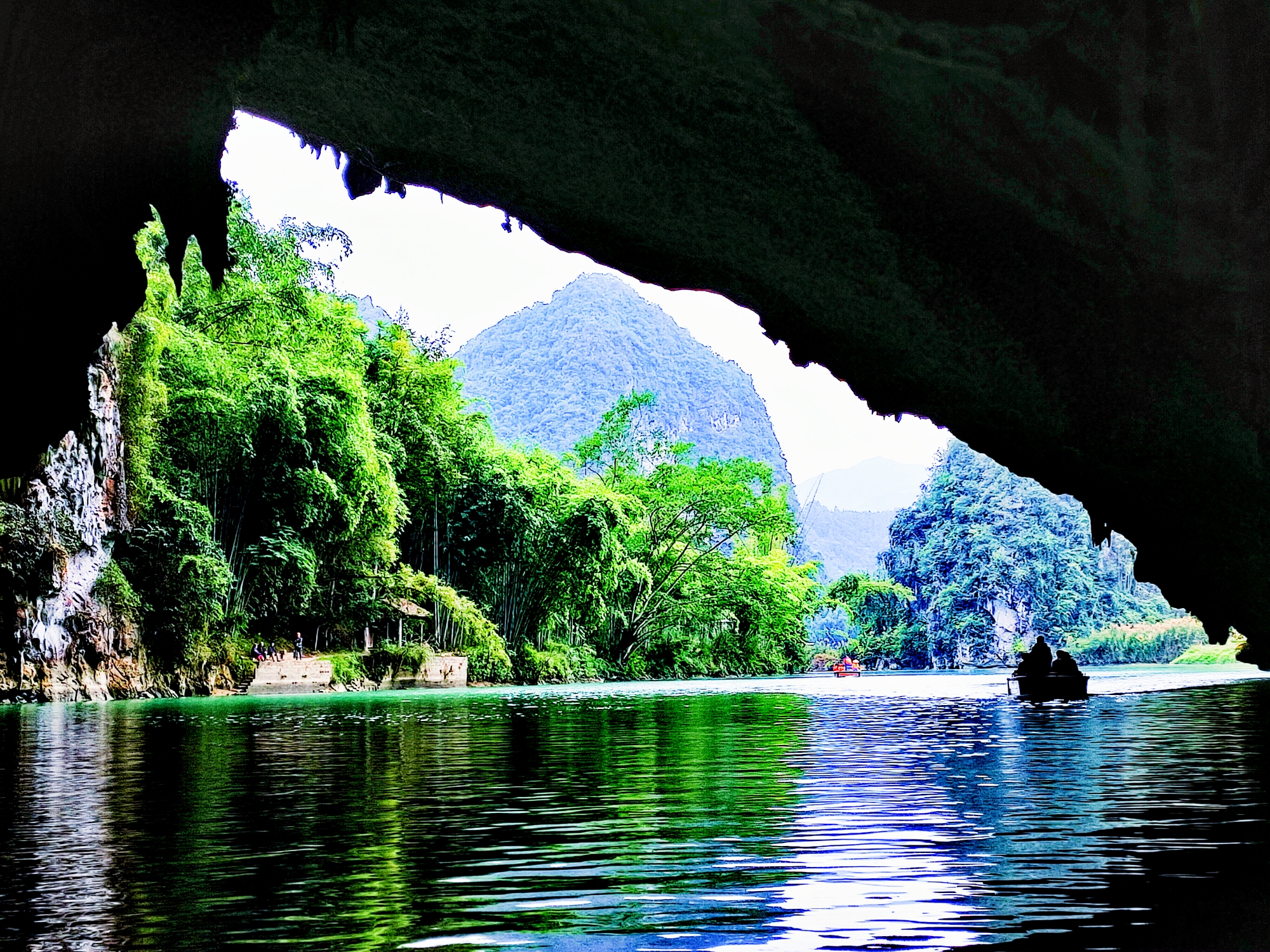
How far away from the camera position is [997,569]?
8544 centimetres

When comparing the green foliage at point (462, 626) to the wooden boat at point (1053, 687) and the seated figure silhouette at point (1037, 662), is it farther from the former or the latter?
the wooden boat at point (1053, 687)

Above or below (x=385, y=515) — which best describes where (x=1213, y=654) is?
below

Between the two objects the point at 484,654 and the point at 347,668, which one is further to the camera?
the point at 484,654

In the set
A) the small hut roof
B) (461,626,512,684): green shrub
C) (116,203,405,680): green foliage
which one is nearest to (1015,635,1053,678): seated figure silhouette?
(116,203,405,680): green foliage

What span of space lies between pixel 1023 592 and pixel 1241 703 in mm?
68516

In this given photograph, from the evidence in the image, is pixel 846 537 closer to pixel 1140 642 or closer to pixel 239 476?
pixel 1140 642

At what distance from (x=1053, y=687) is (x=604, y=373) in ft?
476

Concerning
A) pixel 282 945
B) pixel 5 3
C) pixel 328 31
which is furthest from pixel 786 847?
pixel 5 3

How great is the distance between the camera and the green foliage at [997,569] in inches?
3329

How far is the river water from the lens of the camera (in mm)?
4234

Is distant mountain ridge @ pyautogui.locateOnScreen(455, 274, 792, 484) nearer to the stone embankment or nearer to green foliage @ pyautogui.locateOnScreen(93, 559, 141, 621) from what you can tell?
the stone embankment

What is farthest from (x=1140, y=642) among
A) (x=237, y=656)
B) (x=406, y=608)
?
(x=237, y=656)

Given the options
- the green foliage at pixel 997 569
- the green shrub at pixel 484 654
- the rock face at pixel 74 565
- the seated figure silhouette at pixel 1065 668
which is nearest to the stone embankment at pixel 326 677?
the green shrub at pixel 484 654

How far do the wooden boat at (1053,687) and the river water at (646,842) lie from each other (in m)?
6.22
